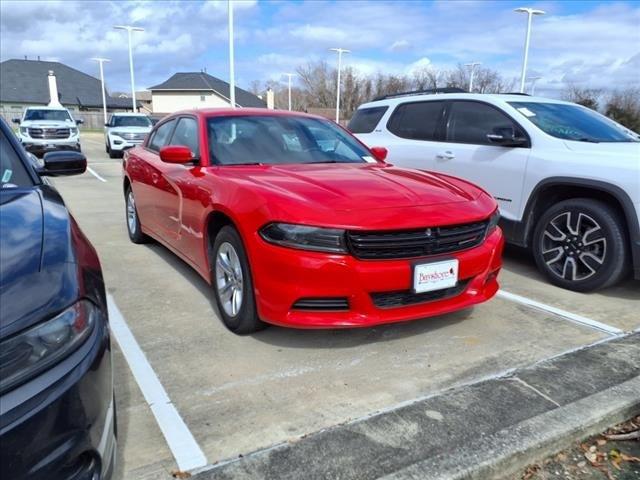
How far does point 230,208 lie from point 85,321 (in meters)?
1.69

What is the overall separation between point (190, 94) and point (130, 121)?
143ft

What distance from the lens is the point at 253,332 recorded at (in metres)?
3.44

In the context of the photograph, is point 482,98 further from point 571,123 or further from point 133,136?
point 133,136

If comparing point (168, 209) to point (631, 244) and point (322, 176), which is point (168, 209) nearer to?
point (322, 176)

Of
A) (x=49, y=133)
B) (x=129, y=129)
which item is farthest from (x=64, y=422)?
(x=129, y=129)

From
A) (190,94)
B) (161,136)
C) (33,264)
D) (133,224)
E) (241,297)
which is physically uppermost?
(190,94)

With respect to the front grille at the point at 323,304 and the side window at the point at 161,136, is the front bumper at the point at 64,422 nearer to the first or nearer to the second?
the front grille at the point at 323,304

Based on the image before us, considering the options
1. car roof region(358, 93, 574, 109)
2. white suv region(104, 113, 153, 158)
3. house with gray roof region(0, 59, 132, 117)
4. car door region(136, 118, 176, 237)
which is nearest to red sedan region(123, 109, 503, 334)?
car door region(136, 118, 176, 237)

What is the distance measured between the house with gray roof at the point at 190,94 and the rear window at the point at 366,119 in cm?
5484

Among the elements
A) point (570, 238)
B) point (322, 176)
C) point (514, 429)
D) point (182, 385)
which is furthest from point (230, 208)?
point (570, 238)

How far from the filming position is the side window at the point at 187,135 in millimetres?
4234

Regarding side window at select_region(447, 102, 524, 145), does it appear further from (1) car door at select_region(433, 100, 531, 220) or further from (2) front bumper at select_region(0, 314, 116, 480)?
(2) front bumper at select_region(0, 314, 116, 480)

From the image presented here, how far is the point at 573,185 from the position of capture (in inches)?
179

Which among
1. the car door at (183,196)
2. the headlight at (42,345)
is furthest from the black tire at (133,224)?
the headlight at (42,345)
